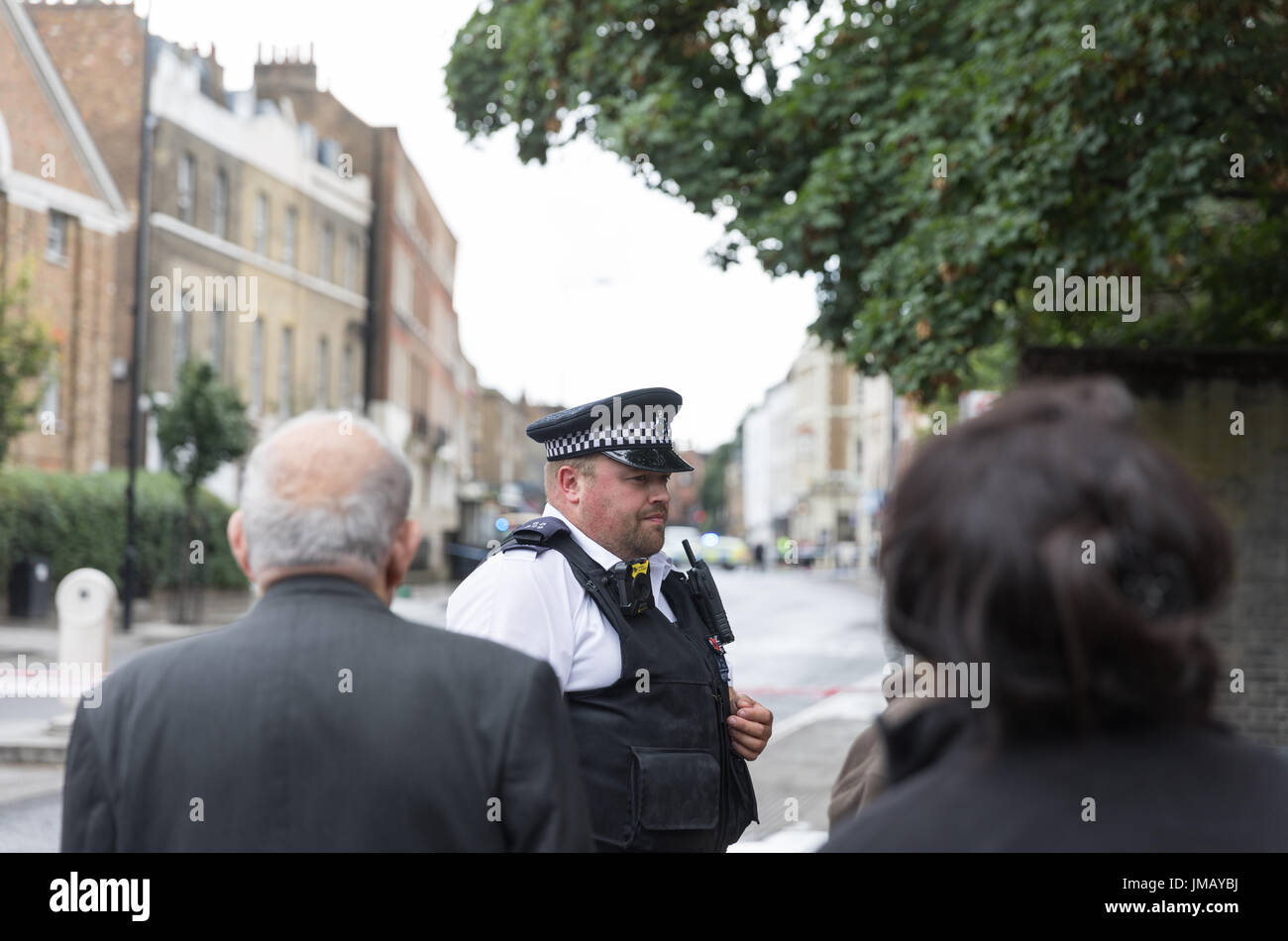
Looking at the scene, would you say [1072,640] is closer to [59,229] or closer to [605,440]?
[605,440]

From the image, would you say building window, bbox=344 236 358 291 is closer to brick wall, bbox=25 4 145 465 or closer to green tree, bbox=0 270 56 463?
brick wall, bbox=25 4 145 465

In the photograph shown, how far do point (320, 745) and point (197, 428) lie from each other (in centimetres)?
2225

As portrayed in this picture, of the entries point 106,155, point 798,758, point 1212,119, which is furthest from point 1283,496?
point 106,155

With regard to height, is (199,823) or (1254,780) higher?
(1254,780)

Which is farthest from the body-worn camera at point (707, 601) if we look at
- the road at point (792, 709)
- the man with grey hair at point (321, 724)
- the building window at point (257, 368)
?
the building window at point (257, 368)

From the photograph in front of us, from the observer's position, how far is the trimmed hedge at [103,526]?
76.8 ft

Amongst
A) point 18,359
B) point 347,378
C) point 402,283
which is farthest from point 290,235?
point 18,359

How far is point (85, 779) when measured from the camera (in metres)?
2.18

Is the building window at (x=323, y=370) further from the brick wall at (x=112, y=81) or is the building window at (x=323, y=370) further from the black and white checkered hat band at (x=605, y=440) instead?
the black and white checkered hat band at (x=605, y=440)

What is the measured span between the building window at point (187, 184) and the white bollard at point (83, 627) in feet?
79.9

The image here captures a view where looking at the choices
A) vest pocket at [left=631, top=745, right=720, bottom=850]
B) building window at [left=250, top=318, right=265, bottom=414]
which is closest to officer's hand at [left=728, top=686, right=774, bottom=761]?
vest pocket at [left=631, top=745, right=720, bottom=850]

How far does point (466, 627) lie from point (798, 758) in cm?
782

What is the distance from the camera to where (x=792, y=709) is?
14.0 m
